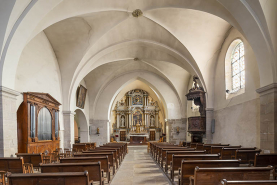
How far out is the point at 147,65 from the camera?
1953cm

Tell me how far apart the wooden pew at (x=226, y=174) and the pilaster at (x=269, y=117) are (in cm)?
340

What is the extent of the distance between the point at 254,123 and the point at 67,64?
10.2m

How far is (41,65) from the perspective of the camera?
11586mm

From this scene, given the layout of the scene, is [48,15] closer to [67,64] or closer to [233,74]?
[67,64]

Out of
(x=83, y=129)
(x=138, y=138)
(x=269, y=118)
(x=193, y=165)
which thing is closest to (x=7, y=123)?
(x=193, y=165)

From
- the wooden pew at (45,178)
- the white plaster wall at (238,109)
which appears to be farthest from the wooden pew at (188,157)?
the white plaster wall at (238,109)

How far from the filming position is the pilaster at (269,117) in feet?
22.2

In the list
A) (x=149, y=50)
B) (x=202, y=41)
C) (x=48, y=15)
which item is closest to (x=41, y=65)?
(x=48, y=15)

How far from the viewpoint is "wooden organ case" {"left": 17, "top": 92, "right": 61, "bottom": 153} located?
9.38 m

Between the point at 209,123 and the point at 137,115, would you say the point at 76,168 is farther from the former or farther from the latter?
the point at 137,115

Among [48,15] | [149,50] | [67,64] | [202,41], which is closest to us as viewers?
[48,15]

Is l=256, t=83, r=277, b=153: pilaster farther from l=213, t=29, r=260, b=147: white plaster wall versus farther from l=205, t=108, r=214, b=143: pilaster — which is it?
l=205, t=108, r=214, b=143: pilaster

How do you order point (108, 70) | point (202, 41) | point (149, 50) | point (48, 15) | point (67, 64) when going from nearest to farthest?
point (48, 15)
point (202, 41)
point (67, 64)
point (149, 50)
point (108, 70)

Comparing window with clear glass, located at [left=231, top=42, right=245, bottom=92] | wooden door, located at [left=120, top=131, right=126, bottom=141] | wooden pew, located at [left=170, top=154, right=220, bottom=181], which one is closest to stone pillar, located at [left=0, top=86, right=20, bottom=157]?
wooden pew, located at [left=170, top=154, right=220, bottom=181]
